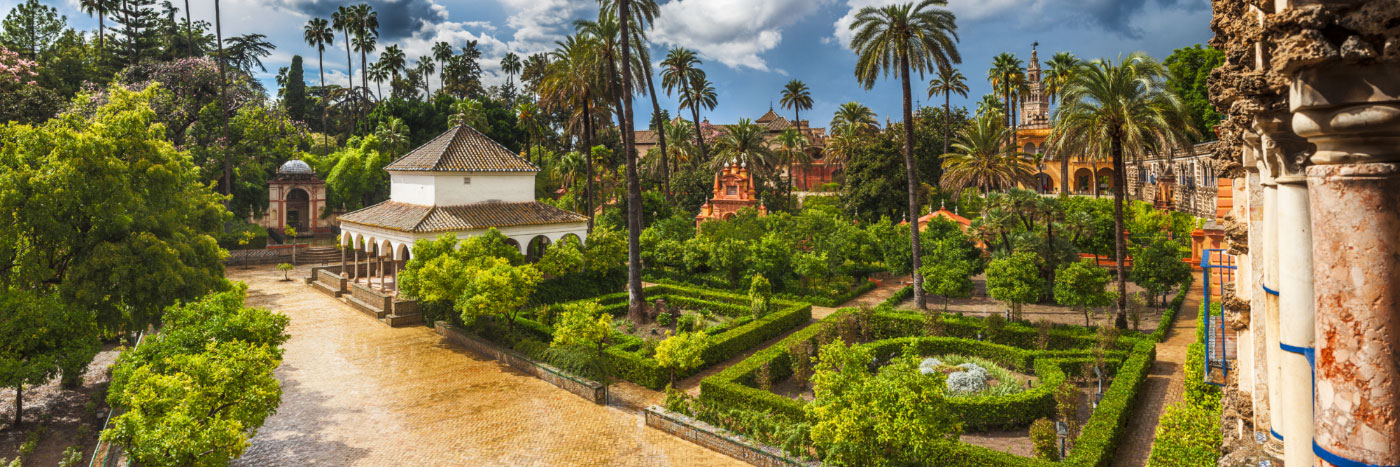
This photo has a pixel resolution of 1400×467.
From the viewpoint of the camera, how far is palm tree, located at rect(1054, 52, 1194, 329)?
21703 mm

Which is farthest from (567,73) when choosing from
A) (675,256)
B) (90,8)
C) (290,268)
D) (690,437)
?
(90,8)

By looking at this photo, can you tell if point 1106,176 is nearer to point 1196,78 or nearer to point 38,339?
point 1196,78

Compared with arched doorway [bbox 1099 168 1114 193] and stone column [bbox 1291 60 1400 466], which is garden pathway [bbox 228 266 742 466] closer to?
stone column [bbox 1291 60 1400 466]

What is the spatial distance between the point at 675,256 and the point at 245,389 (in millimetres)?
23075

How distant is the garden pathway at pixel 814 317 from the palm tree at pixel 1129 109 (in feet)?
31.8

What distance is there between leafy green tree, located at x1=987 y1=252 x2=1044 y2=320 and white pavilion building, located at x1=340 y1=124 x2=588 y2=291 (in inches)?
701

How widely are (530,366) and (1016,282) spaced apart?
15.6 meters

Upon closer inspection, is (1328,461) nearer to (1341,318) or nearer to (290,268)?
(1341,318)

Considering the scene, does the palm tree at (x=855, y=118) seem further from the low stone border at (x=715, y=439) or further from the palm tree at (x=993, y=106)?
the low stone border at (x=715, y=439)

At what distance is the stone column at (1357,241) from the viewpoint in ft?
11.7

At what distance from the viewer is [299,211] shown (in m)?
57.6

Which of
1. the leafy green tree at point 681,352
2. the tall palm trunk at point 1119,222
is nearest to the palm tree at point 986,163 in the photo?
the tall palm trunk at point 1119,222

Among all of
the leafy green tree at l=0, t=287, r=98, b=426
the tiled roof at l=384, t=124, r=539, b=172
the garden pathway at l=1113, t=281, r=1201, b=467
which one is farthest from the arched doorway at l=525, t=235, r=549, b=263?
the garden pathway at l=1113, t=281, r=1201, b=467

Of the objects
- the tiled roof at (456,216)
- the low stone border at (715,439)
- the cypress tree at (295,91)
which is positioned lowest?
the low stone border at (715,439)
